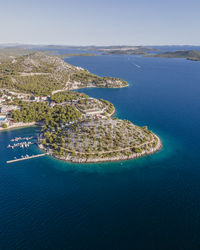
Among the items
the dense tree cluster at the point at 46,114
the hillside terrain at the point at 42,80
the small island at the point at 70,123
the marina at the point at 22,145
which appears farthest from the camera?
the hillside terrain at the point at 42,80

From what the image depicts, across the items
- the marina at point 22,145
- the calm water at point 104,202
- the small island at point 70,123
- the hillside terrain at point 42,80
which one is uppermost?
the hillside terrain at point 42,80

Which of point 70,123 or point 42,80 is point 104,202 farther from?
point 42,80

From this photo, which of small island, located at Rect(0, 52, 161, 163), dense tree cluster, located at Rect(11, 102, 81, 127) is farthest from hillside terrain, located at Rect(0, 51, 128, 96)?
dense tree cluster, located at Rect(11, 102, 81, 127)

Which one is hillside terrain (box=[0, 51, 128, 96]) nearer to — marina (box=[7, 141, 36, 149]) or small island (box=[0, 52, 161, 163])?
small island (box=[0, 52, 161, 163])

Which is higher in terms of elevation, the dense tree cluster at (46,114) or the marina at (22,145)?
the dense tree cluster at (46,114)

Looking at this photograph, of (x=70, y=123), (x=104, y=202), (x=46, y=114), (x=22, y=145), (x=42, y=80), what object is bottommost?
(x=104, y=202)

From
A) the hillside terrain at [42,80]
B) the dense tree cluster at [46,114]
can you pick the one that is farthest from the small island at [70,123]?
the hillside terrain at [42,80]

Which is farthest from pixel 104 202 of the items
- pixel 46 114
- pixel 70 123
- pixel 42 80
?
pixel 42 80

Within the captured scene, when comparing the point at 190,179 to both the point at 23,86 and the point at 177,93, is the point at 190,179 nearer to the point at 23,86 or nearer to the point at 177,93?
the point at 177,93

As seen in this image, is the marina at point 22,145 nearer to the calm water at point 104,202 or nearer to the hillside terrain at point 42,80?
the calm water at point 104,202

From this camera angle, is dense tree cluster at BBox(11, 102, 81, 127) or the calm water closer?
the calm water
